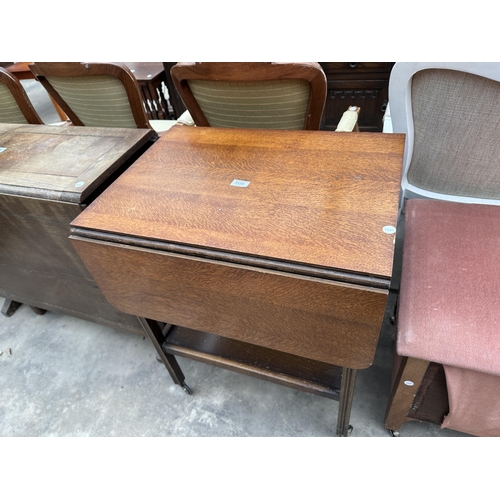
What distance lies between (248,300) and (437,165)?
0.82m

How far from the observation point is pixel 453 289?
0.73 meters

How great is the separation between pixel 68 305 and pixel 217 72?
102cm

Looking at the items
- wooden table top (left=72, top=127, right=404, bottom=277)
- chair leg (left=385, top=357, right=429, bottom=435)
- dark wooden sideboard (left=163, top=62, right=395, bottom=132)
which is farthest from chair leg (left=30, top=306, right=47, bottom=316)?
dark wooden sideboard (left=163, top=62, right=395, bottom=132)

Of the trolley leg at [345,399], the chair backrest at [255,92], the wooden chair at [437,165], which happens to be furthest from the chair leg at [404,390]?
the chair backrest at [255,92]

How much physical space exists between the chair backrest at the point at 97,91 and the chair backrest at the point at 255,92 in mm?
241

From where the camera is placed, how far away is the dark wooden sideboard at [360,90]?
1.83m

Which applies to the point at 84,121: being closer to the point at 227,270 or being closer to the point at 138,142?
the point at 138,142

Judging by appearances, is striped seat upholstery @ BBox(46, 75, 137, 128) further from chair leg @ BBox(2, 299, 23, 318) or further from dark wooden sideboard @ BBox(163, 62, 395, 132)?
dark wooden sideboard @ BBox(163, 62, 395, 132)

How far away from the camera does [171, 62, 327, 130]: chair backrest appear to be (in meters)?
0.92

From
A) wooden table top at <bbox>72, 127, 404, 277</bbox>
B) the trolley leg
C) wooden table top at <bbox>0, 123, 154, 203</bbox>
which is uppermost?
wooden table top at <bbox>0, 123, 154, 203</bbox>

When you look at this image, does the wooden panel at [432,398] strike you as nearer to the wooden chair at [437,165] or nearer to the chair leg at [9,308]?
the wooden chair at [437,165]

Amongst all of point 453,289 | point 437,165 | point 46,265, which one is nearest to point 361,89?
point 437,165

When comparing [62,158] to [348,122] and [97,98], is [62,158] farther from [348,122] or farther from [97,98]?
[348,122]

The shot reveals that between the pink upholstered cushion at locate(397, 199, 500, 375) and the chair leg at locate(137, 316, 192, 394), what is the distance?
0.67 meters
